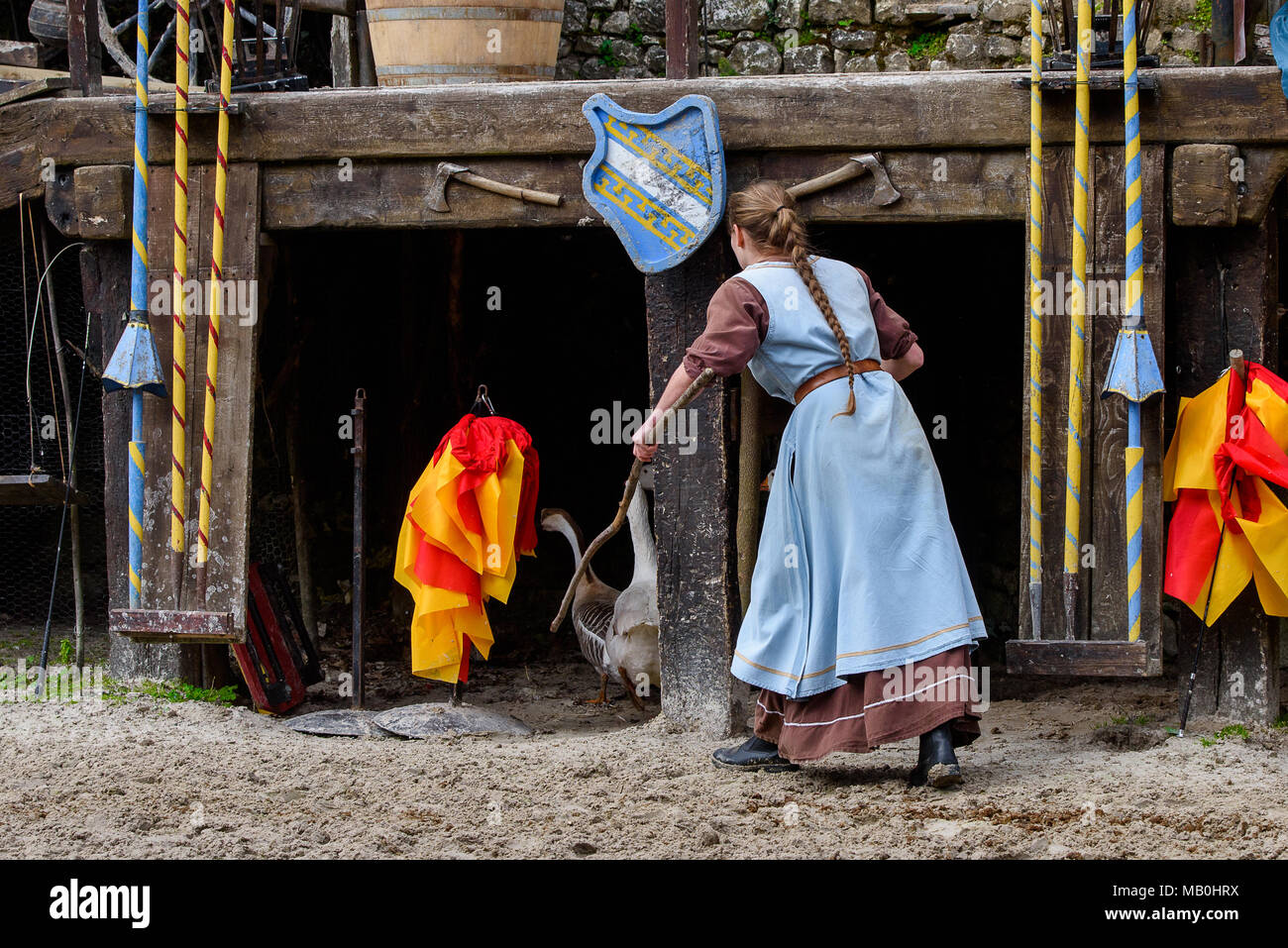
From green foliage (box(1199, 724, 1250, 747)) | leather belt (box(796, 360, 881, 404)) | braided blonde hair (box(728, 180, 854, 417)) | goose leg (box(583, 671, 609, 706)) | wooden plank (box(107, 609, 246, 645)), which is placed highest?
braided blonde hair (box(728, 180, 854, 417))

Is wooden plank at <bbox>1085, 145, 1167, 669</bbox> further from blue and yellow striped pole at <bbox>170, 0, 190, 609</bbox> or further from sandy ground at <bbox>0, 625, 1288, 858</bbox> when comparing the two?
blue and yellow striped pole at <bbox>170, 0, 190, 609</bbox>

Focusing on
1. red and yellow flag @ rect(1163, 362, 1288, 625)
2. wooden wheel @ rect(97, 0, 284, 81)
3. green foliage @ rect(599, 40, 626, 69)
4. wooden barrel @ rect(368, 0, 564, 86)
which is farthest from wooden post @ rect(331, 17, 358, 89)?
red and yellow flag @ rect(1163, 362, 1288, 625)

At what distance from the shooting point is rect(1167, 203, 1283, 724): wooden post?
4723mm

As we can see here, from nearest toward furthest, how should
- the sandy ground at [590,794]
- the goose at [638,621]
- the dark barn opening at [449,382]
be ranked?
the sandy ground at [590,794] → the goose at [638,621] → the dark barn opening at [449,382]

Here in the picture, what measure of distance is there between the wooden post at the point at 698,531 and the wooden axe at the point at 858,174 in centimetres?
39

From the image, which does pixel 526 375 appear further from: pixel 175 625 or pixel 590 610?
pixel 175 625

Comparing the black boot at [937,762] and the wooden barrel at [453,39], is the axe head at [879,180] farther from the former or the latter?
the black boot at [937,762]

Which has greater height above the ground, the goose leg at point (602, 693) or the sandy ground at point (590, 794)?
the sandy ground at point (590, 794)

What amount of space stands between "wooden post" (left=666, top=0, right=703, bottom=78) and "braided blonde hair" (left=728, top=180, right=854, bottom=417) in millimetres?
948

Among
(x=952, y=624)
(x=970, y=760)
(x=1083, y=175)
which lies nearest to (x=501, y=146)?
(x=1083, y=175)

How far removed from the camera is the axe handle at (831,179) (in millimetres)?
4730

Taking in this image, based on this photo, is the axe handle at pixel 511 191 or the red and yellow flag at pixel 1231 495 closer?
the red and yellow flag at pixel 1231 495

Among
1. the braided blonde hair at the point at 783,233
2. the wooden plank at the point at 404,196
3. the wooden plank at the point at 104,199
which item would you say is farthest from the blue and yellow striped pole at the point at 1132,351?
the wooden plank at the point at 104,199

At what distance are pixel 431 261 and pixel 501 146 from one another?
2.66 m
